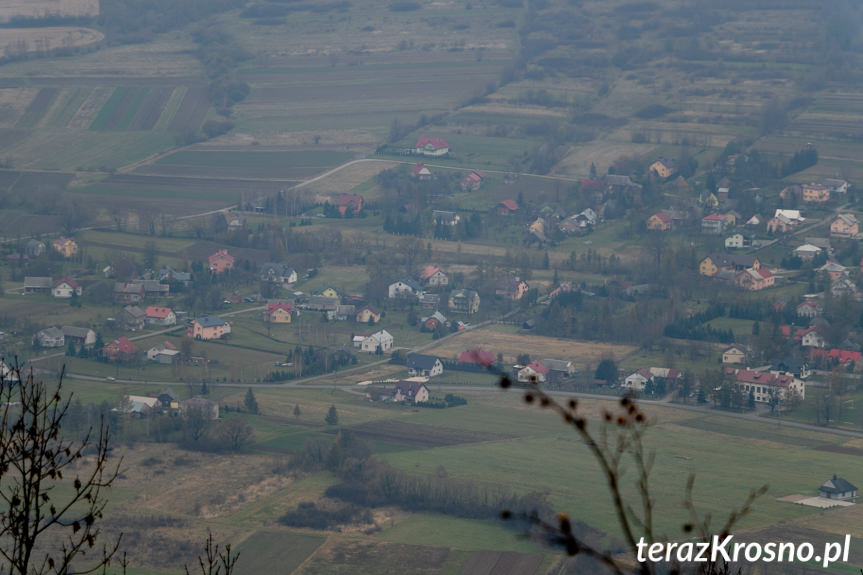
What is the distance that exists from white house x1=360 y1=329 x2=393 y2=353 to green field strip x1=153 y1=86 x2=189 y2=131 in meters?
48.4

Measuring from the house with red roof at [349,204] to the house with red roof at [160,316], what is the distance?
71.4 ft

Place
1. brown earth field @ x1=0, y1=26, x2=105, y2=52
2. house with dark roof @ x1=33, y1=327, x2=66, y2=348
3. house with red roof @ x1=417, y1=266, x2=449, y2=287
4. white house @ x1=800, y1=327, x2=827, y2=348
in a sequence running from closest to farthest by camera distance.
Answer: house with dark roof @ x1=33, y1=327, x2=66, y2=348 < white house @ x1=800, y1=327, x2=827, y2=348 < house with red roof @ x1=417, y1=266, x2=449, y2=287 < brown earth field @ x1=0, y1=26, x2=105, y2=52

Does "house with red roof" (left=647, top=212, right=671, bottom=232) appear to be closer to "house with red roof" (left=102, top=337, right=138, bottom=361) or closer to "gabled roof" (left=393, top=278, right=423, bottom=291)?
"gabled roof" (left=393, top=278, right=423, bottom=291)

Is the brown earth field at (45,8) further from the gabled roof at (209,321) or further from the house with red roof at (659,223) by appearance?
the gabled roof at (209,321)

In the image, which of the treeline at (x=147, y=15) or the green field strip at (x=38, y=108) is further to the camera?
the treeline at (x=147, y=15)

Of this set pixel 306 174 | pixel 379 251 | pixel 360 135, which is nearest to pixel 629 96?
pixel 360 135

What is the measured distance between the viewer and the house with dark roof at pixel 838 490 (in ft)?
115

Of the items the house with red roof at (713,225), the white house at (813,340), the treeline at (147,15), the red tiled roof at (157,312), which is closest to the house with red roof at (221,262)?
the red tiled roof at (157,312)

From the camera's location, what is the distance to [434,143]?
300 ft

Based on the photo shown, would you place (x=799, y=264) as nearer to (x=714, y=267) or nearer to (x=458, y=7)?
(x=714, y=267)

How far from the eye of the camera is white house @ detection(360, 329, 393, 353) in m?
55.4

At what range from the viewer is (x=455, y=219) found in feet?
250

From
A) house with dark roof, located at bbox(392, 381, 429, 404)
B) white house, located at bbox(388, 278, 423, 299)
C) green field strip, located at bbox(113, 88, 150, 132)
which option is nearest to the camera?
house with dark roof, located at bbox(392, 381, 429, 404)

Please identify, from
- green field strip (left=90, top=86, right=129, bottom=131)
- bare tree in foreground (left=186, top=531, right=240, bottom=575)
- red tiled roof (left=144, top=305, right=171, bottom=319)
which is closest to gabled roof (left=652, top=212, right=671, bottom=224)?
red tiled roof (left=144, top=305, right=171, bottom=319)
